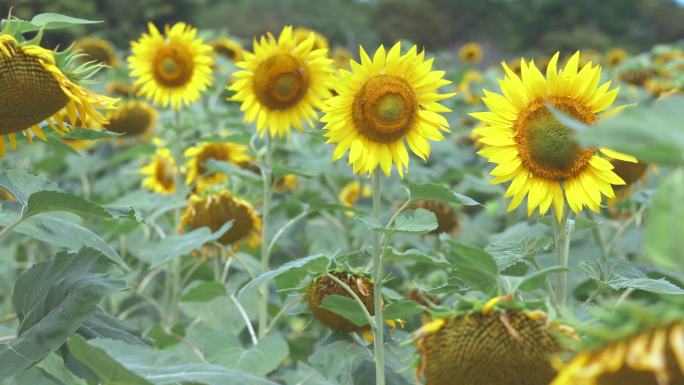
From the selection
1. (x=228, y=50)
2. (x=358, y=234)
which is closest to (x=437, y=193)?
(x=358, y=234)

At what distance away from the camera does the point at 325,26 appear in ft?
77.1

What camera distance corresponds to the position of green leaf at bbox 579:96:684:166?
0.74 m

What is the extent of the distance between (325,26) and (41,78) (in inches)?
882

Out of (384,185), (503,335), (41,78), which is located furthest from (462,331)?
(384,185)

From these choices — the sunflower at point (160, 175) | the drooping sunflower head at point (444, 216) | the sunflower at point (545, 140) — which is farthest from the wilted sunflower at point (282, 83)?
the sunflower at point (160, 175)

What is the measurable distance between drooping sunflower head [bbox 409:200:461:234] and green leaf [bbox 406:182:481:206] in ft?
3.47

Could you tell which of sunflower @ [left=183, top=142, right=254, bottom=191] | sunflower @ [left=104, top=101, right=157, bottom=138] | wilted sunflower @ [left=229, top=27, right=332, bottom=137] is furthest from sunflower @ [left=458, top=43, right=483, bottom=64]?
wilted sunflower @ [left=229, top=27, right=332, bottom=137]

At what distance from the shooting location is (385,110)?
1.67 metres

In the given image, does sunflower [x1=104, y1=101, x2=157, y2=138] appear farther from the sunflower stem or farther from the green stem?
the sunflower stem

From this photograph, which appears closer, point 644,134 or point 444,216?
point 644,134

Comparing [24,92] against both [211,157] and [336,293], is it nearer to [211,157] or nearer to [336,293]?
[336,293]

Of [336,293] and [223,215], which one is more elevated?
[336,293]

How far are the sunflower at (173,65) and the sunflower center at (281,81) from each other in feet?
2.33

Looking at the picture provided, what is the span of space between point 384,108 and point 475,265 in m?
0.65
